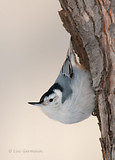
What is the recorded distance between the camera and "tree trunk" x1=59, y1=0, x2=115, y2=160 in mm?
917


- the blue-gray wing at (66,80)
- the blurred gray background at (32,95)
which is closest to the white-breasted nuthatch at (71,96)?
the blue-gray wing at (66,80)

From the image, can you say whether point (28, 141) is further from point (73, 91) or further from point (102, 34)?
point (102, 34)

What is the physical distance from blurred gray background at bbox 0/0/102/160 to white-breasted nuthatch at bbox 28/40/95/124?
71 cm

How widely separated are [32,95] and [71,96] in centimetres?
77

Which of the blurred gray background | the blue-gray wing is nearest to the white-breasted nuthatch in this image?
the blue-gray wing

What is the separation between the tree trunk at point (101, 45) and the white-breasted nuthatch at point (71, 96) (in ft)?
0.20

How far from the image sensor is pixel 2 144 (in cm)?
182

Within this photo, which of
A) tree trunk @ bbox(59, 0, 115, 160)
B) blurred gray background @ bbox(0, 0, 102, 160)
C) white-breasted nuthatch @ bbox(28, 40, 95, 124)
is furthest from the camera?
blurred gray background @ bbox(0, 0, 102, 160)

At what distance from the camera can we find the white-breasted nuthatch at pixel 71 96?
1056mm

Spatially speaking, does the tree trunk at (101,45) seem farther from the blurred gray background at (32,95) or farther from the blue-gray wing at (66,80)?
the blurred gray background at (32,95)

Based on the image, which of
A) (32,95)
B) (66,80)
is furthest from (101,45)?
(32,95)

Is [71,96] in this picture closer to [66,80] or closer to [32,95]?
[66,80]

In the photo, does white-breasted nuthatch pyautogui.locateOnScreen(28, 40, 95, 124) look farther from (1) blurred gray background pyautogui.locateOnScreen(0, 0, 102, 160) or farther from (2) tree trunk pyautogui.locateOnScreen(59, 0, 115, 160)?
(1) blurred gray background pyautogui.locateOnScreen(0, 0, 102, 160)

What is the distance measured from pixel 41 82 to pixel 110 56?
3.01 feet
